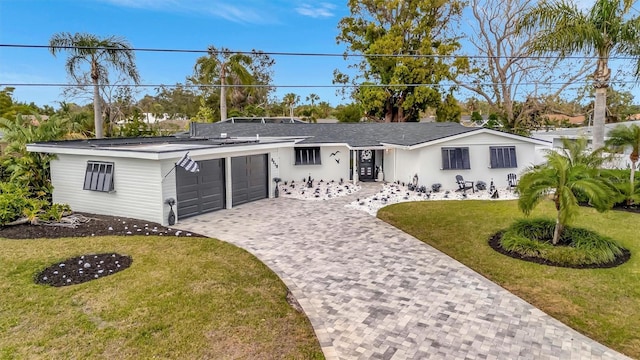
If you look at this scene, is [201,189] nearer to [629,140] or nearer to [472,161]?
[472,161]

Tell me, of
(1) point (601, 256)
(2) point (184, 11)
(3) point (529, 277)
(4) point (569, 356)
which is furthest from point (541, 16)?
(2) point (184, 11)

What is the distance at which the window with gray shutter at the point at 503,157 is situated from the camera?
20.2 meters

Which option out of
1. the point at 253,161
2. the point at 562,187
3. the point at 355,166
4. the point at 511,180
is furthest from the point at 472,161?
the point at 253,161

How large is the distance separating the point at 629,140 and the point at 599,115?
1375mm

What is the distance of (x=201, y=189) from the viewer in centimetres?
1508

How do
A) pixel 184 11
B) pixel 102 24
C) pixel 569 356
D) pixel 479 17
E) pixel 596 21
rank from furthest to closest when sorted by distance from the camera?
pixel 479 17 < pixel 102 24 < pixel 184 11 < pixel 596 21 < pixel 569 356

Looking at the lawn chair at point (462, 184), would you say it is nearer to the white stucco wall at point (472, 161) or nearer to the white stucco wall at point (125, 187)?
the white stucco wall at point (472, 161)

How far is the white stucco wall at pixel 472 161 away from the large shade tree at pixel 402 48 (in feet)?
46.7

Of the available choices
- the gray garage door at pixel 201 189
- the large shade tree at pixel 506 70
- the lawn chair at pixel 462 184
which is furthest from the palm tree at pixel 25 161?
the large shade tree at pixel 506 70

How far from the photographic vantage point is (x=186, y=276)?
866 centimetres

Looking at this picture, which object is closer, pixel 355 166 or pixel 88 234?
pixel 88 234

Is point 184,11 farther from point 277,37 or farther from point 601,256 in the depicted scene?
point 601,256

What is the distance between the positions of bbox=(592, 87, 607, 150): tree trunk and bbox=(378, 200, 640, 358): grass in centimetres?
279

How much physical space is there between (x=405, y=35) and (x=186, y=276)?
33.6 meters
